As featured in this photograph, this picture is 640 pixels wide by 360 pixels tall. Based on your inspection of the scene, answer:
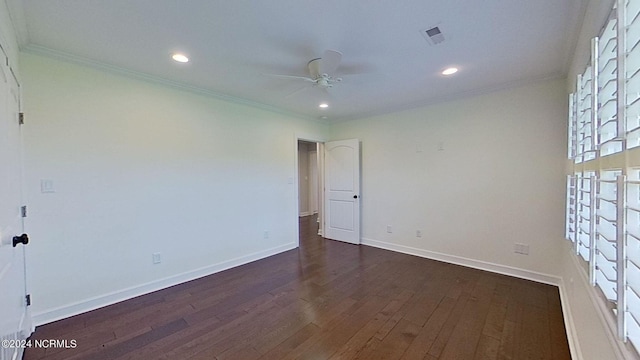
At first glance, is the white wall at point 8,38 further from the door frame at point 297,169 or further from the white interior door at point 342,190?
the white interior door at point 342,190

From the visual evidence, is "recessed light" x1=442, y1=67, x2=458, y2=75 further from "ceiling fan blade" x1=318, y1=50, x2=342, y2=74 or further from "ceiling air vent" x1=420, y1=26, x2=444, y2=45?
"ceiling fan blade" x1=318, y1=50, x2=342, y2=74

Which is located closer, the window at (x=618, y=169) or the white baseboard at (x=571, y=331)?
the window at (x=618, y=169)

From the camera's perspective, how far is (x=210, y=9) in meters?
1.82

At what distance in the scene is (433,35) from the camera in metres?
2.13

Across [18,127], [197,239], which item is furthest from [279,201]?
[18,127]

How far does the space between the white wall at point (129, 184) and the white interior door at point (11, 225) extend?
270 mm

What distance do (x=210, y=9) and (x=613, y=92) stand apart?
7.71 feet

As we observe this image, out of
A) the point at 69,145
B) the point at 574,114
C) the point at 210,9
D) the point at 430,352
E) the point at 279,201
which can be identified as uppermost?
the point at 210,9

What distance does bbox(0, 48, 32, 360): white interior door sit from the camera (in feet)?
4.83

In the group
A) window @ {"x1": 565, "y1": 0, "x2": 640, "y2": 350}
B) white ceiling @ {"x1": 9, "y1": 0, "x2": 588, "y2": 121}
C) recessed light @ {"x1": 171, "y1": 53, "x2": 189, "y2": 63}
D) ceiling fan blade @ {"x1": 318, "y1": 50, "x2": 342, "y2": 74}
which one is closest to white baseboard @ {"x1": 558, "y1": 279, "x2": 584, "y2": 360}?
window @ {"x1": 565, "y1": 0, "x2": 640, "y2": 350}

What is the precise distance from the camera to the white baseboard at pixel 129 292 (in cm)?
238

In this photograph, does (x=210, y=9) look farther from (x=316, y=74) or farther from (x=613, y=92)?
(x=613, y=92)

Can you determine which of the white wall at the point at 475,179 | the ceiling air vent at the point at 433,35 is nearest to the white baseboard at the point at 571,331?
the white wall at the point at 475,179

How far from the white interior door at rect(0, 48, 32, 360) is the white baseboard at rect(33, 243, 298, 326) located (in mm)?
224
